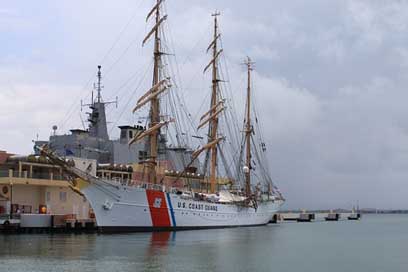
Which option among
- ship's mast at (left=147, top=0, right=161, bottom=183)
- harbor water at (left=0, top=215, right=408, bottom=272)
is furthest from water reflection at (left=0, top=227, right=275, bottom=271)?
ship's mast at (left=147, top=0, right=161, bottom=183)

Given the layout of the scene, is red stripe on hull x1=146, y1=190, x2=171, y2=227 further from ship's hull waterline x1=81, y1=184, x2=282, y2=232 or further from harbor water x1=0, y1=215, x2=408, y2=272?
harbor water x1=0, y1=215, x2=408, y2=272

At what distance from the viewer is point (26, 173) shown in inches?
2382

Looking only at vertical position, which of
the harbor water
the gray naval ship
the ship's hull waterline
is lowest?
the harbor water

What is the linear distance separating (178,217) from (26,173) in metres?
15.7

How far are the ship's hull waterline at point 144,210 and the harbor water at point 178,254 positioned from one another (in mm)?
2275

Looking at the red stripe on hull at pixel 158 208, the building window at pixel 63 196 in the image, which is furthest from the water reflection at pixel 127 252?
the building window at pixel 63 196

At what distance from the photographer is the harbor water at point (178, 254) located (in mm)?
33219

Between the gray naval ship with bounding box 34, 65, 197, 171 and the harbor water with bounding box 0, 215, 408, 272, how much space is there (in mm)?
28278

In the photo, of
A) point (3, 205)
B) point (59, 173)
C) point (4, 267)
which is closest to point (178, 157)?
point (59, 173)

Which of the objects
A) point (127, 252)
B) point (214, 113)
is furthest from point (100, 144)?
point (127, 252)

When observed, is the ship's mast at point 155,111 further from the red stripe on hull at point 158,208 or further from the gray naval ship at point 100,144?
the gray naval ship at point 100,144

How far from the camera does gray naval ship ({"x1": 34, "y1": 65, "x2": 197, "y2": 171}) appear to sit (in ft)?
268

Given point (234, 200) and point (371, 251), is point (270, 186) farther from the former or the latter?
point (371, 251)

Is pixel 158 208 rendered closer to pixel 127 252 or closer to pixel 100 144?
pixel 127 252
